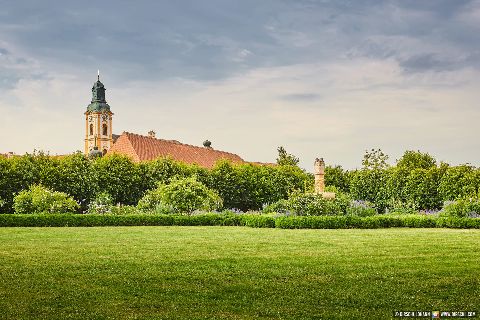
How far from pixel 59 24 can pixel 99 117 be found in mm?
60880

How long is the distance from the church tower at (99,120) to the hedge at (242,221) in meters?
53.0

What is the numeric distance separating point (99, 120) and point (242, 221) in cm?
5615

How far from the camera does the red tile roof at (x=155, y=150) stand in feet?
168

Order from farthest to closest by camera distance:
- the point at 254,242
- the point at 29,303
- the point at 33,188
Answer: the point at 33,188
the point at 254,242
the point at 29,303

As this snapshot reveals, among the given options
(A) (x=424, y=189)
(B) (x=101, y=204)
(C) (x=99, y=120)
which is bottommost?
(B) (x=101, y=204)

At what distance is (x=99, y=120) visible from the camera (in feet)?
253

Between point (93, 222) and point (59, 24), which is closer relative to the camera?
point (59, 24)

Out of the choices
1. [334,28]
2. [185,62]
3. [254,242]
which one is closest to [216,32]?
[185,62]

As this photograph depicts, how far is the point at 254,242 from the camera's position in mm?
14773

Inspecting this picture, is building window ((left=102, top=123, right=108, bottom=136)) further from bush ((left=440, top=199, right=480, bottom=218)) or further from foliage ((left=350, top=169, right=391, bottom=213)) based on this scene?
bush ((left=440, top=199, right=480, bottom=218))

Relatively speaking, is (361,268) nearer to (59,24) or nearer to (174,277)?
(174,277)

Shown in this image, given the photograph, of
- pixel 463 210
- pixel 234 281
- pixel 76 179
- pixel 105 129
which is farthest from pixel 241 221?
pixel 105 129

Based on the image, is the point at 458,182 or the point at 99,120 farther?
the point at 99,120

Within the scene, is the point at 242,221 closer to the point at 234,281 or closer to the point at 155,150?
the point at 234,281
